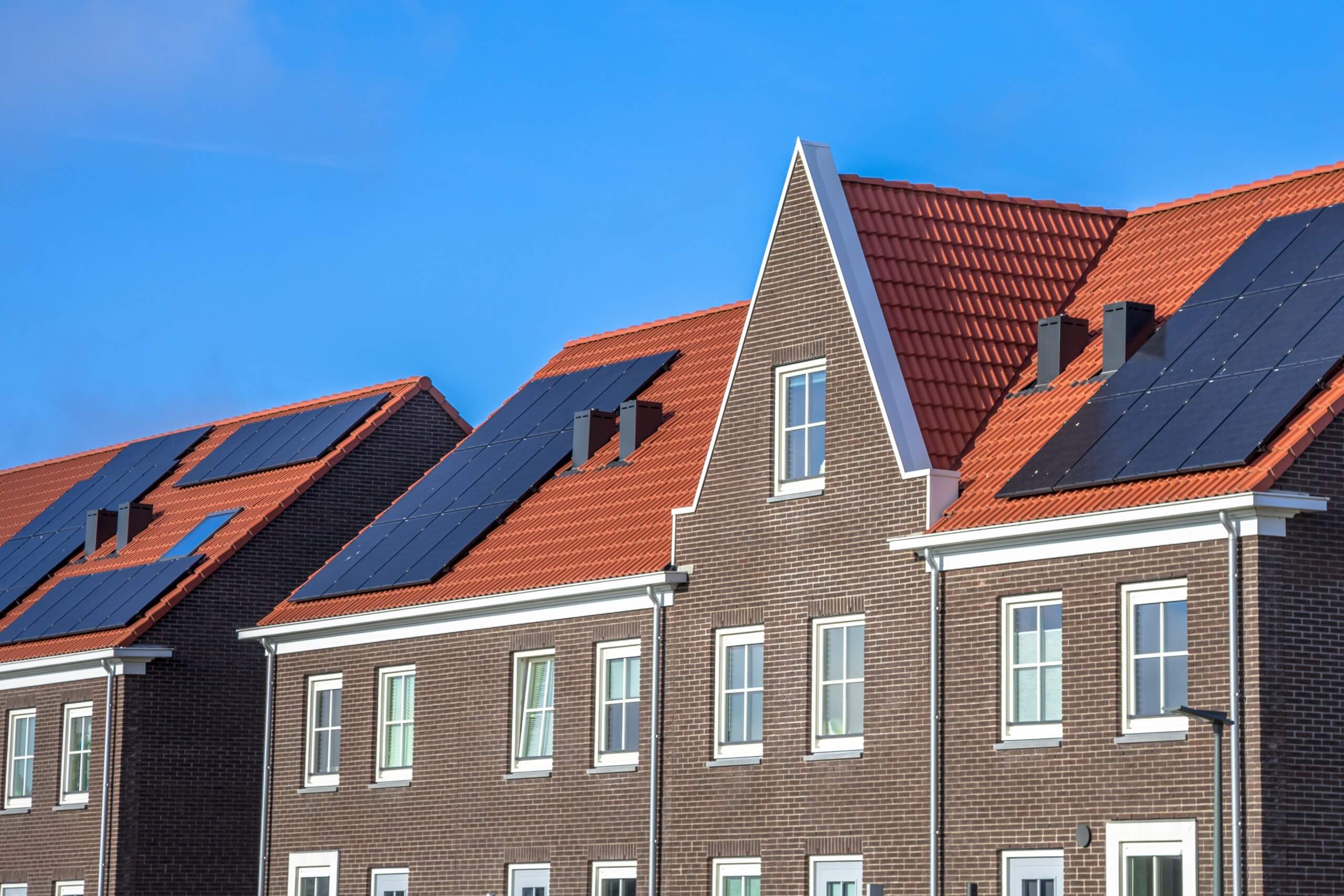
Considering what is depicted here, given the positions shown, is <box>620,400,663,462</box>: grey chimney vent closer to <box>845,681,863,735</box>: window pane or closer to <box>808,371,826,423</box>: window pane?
<box>808,371,826,423</box>: window pane

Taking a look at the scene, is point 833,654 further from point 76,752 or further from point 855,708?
point 76,752

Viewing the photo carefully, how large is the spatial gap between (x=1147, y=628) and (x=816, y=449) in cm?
619

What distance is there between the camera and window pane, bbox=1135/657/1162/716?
2470cm

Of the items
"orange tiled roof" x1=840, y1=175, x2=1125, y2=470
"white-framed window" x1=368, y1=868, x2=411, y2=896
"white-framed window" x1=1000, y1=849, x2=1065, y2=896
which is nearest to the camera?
"white-framed window" x1=1000, y1=849, x2=1065, y2=896

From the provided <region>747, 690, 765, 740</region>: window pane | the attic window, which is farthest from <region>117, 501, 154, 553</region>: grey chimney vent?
<region>747, 690, 765, 740</region>: window pane

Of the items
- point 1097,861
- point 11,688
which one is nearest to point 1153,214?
point 1097,861

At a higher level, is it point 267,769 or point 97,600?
point 97,600

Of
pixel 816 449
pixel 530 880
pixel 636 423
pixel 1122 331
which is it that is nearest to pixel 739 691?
pixel 816 449

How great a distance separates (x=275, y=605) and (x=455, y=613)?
27.5 feet

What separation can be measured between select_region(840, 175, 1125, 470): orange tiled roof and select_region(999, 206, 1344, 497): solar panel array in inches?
90.4

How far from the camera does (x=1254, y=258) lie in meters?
28.4

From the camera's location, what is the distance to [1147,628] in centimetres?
2497

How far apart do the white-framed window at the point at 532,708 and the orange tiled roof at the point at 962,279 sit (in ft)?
25.2

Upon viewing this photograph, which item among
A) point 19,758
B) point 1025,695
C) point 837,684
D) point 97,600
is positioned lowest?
point 19,758
